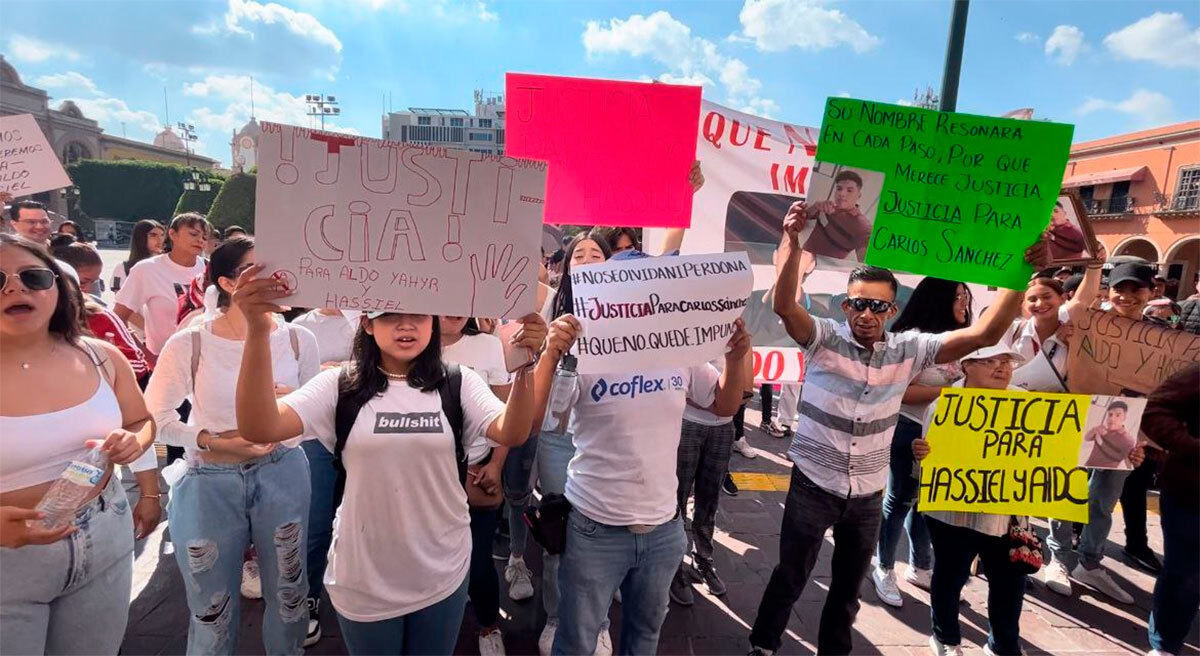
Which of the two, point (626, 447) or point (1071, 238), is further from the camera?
point (1071, 238)

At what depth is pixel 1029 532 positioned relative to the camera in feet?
9.09

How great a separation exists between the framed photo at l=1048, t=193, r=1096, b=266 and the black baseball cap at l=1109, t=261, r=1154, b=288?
1058 millimetres

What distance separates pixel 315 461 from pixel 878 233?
10.2 ft

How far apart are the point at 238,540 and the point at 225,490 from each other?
0.23m

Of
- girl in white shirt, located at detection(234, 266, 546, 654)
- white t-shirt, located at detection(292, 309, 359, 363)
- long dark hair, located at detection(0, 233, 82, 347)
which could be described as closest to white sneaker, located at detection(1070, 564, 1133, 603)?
girl in white shirt, located at detection(234, 266, 546, 654)

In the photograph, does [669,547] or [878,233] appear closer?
[669,547]

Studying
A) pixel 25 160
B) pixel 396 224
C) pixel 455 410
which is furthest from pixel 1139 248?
pixel 25 160

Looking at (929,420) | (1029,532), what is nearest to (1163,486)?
(1029,532)

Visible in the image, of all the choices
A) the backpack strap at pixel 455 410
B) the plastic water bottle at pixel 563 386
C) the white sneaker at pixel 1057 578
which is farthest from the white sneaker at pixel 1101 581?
the backpack strap at pixel 455 410

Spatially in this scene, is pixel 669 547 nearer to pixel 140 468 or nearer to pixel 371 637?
pixel 371 637

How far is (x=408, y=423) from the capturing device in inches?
74.5

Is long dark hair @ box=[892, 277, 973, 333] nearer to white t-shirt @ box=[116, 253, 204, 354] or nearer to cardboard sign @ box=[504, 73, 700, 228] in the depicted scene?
cardboard sign @ box=[504, 73, 700, 228]

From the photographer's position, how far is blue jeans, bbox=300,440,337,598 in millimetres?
2977

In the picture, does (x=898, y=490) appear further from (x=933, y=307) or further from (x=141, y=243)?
(x=141, y=243)
